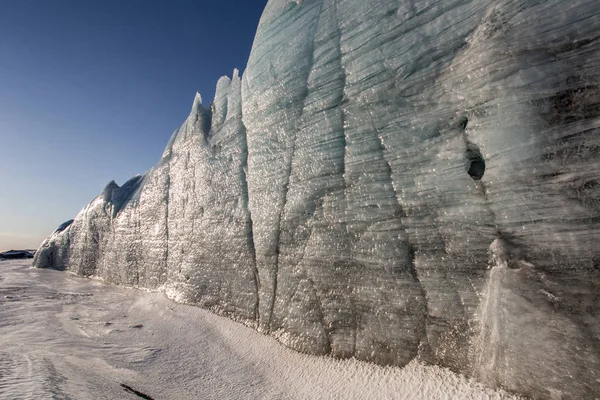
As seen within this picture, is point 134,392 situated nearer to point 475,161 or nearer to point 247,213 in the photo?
point 247,213

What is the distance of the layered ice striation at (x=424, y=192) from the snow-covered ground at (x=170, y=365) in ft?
0.54

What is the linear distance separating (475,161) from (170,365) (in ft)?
11.1

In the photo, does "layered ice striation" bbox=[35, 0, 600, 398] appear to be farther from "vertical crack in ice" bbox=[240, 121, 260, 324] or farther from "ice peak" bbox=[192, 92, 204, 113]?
"ice peak" bbox=[192, 92, 204, 113]

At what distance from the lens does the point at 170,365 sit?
326cm

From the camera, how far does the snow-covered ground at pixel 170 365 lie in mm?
2279

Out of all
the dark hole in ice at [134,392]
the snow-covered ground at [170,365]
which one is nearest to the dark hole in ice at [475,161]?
the snow-covered ground at [170,365]

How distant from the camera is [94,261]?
28.3 ft

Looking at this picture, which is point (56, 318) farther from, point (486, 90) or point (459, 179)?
point (486, 90)

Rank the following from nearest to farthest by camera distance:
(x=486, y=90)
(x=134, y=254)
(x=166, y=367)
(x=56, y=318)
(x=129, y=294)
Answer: (x=486, y=90)
(x=166, y=367)
(x=56, y=318)
(x=129, y=294)
(x=134, y=254)

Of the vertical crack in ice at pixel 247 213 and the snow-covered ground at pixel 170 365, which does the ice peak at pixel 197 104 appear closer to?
the vertical crack in ice at pixel 247 213

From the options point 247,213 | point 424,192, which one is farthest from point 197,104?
point 424,192

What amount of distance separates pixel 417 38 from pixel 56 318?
18.3ft

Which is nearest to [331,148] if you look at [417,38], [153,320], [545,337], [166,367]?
[417,38]

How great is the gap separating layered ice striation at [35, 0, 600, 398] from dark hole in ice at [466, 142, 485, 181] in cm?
1
